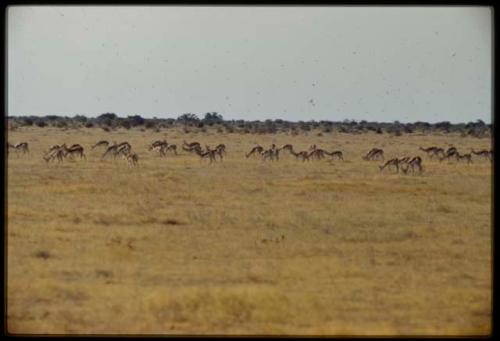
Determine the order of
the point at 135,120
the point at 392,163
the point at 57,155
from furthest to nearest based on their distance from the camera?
the point at 135,120 → the point at 57,155 → the point at 392,163

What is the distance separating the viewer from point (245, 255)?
37.7ft

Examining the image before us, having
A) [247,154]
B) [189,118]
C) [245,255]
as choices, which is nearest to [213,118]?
[189,118]

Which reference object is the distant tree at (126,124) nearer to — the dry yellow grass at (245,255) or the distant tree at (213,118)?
the distant tree at (213,118)

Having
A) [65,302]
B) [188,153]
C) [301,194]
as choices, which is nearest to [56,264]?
[65,302]

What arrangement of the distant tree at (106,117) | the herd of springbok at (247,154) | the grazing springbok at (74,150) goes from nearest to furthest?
the herd of springbok at (247,154) → the grazing springbok at (74,150) → the distant tree at (106,117)

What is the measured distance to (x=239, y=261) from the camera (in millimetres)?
11062

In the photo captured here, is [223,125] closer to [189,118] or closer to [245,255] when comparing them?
[189,118]

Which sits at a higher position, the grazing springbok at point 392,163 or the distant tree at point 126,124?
the grazing springbok at point 392,163

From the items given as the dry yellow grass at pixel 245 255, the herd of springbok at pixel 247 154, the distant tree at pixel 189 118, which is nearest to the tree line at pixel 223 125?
the distant tree at pixel 189 118

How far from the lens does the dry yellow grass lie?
27.0 feet

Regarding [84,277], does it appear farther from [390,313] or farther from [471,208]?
[471,208]

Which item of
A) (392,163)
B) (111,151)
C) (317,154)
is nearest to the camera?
(392,163)

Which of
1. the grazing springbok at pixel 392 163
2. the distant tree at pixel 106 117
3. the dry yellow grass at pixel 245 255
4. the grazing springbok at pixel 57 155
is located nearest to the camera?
the dry yellow grass at pixel 245 255

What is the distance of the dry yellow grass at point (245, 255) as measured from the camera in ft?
27.0
